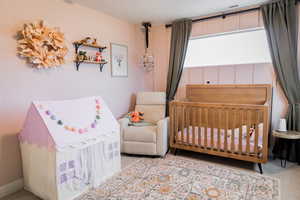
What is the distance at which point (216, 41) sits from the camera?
3287 mm

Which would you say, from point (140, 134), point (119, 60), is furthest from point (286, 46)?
point (119, 60)

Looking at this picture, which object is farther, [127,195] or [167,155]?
[167,155]

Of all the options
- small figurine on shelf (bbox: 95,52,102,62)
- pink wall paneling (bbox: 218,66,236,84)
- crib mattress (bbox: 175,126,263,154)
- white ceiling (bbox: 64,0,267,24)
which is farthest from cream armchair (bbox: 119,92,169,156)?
white ceiling (bbox: 64,0,267,24)

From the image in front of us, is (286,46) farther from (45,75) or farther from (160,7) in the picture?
(45,75)

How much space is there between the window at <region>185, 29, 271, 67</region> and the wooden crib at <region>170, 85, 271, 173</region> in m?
0.45

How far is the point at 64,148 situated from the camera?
176 cm

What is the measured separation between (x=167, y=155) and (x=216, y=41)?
2171 mm

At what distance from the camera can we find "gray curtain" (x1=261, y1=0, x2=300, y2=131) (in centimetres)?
256

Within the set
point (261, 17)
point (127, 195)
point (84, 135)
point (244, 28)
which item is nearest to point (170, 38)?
point (244, 28)

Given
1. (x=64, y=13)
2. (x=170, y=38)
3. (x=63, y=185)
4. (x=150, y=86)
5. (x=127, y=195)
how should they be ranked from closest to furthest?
(x=63, y=185)
(x=127, y=195)
(x=64, y=13)
(x=170, y=38)
(x=150, y=86)

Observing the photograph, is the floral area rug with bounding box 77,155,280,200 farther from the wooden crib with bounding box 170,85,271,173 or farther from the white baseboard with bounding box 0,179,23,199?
the white baseboard with bounding box 0,179,23,199

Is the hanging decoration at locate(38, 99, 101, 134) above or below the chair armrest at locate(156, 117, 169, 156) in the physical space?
above

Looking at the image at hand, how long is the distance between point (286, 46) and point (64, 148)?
312 cm

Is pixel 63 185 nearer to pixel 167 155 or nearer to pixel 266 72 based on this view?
pixel 167 155
